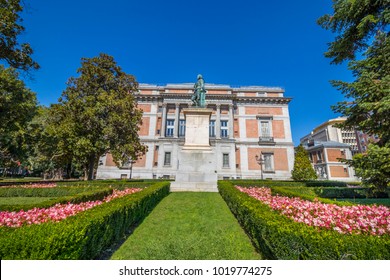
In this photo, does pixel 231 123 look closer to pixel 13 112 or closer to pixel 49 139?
pixel 49 139

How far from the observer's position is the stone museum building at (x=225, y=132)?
30094 mm

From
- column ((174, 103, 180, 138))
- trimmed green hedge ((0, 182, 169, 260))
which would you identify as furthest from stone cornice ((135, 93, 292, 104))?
trimmed green hedge ((0, 182, 169, 260))

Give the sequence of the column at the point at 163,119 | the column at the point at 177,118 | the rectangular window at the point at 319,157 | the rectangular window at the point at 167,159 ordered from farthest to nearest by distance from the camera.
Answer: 1. the rectangular window at the point at 319,157
2. the column at the point at 177,118
3. the column at the point at 163,119
4. the rectangular window at the point at 167,159

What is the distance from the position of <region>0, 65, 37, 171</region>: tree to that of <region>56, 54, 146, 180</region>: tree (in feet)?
13.5

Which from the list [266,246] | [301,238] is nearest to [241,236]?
[266,246]

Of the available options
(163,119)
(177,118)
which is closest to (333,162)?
(177,118)

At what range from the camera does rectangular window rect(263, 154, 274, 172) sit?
100ft

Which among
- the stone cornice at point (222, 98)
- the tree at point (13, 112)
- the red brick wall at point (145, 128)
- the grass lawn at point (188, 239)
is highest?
the stone cornice at point (222, 98)

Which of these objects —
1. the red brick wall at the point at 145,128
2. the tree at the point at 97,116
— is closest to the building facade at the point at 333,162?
the red brick wall at the point at 145,128

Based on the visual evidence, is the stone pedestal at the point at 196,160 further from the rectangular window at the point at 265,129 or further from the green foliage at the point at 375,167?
the rectangular window at the point at 265,129

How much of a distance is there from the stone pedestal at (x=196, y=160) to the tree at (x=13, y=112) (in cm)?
1562

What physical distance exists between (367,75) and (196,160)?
9.44 meters

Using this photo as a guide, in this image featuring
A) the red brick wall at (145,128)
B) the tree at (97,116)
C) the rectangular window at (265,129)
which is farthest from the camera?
the rectangular window at (265,129)

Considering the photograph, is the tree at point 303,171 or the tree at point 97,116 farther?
the tree at point 303,171
